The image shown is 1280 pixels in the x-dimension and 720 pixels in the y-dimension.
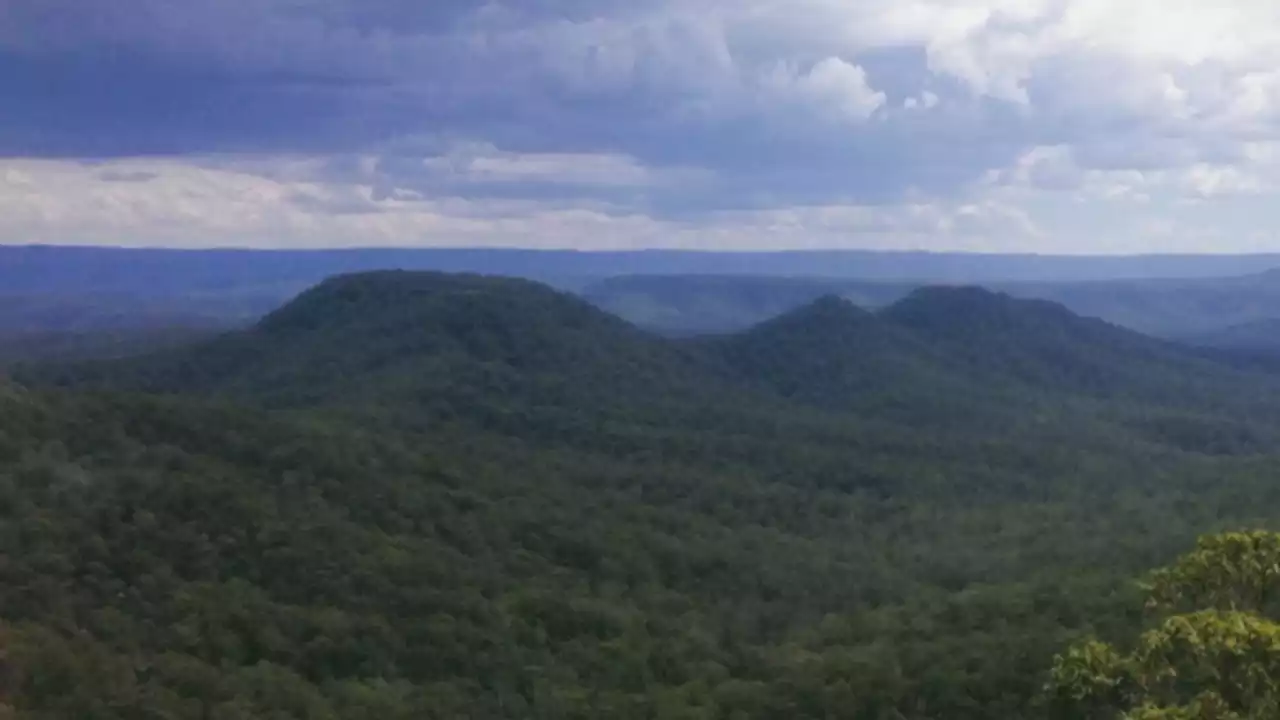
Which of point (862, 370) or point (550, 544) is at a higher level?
point (862, 370)

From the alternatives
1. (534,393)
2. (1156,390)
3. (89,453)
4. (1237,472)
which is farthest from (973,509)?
(1156,390)

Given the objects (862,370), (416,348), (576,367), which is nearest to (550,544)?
(576,367)

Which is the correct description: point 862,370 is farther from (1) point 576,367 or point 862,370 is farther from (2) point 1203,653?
(2) point 1203,653

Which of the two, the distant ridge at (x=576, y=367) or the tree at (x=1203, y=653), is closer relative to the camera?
the tree at (x=1203, y=653)

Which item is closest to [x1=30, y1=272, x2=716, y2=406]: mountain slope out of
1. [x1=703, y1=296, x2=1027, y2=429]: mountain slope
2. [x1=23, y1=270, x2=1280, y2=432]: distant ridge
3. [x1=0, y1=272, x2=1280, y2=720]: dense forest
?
[x1=23, y1=270, x2=1280, y2=432]: distant ridge

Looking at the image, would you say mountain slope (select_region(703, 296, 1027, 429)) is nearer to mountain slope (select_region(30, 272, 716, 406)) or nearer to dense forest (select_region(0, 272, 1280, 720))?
dense forest (select_region(0, 272, 1280, 720))

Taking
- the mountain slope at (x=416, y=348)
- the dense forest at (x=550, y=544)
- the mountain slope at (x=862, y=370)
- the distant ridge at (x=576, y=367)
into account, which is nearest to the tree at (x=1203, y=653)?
the dense forest at (x=550, y=544)

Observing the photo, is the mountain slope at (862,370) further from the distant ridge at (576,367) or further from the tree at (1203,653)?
the tree at (1203,653)
